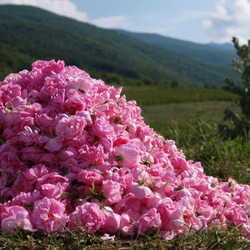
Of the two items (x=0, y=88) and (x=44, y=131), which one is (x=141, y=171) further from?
(x=0, y=88)

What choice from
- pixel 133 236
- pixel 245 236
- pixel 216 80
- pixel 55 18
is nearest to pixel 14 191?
pixel 133 236

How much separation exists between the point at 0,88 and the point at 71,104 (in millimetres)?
783

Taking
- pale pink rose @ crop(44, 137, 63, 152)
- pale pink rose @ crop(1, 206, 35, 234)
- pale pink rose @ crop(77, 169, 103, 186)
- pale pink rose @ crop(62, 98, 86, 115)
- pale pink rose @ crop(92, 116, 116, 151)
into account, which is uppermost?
pale pink rose @ crop(62, 98, 86, 115)

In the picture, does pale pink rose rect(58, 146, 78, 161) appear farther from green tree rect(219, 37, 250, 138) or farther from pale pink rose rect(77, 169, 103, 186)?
green tree rect(219, 37, 250, 138)

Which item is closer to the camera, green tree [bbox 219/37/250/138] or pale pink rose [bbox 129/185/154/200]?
pale pink rose [bbox 129/185/154/200]

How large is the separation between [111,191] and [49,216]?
18.4 inches

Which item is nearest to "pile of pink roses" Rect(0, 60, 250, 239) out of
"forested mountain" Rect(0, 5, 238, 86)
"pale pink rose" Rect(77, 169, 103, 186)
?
A: "pale pink rose" Rect(77, 169, 103, 186)

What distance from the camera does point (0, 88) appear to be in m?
3.21

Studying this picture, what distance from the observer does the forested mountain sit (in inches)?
3044

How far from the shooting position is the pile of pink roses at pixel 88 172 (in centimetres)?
246

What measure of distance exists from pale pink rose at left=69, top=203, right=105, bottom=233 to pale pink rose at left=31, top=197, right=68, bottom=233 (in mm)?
75

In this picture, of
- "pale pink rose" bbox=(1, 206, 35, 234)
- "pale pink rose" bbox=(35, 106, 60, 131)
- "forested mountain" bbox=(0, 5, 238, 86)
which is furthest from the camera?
"forested mountain" bbox=(0, 5, 238, 86)

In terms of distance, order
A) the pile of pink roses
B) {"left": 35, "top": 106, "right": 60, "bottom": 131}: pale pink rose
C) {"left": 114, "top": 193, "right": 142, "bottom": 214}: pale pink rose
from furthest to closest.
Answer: {"left": 35, "top": 106, "right": 60, "bottom": 131}: pale pink rose < {"left": 114, "top": 193, "right": 142, "bottom": 214}: pale pink rose < the pile of pink roses

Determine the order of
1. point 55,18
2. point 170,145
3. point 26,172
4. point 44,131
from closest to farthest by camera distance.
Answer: point 26,172 → point 44,131 → point 170,145 → point 55,18
